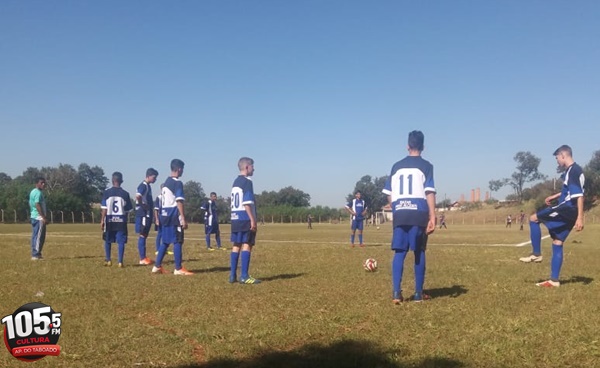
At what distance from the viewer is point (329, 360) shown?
4.02 metres

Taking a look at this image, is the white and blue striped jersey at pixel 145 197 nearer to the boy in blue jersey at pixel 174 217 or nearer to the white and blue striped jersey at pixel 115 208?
the white and blue striped jersey at pixel 115 208

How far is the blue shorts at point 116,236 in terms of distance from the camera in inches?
441

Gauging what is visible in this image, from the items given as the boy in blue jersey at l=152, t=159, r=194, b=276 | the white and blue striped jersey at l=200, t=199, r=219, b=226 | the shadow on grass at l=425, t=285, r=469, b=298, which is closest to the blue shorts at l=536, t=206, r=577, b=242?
the shadow on grass at l=425, t=285, r=469, b=298

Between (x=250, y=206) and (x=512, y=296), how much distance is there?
13.9ft

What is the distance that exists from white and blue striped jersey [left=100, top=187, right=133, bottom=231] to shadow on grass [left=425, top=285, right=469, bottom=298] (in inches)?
282

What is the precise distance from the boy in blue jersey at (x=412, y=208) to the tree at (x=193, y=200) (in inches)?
3595

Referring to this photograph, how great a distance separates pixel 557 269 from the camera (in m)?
7.97

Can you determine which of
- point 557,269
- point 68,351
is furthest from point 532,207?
Answer: point 68,351

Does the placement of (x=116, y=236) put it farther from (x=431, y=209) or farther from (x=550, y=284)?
(x=550, y=284)

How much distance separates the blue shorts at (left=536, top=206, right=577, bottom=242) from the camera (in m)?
8.04

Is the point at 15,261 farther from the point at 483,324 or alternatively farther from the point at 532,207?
the point at 532,207

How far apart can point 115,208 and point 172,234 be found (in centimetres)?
250

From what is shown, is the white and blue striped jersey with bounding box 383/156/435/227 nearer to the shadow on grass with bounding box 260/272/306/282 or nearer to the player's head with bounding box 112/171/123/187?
the shadow on grass with bounding box 260/272/306/282

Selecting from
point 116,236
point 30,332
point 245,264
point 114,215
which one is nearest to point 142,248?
point 116,236
